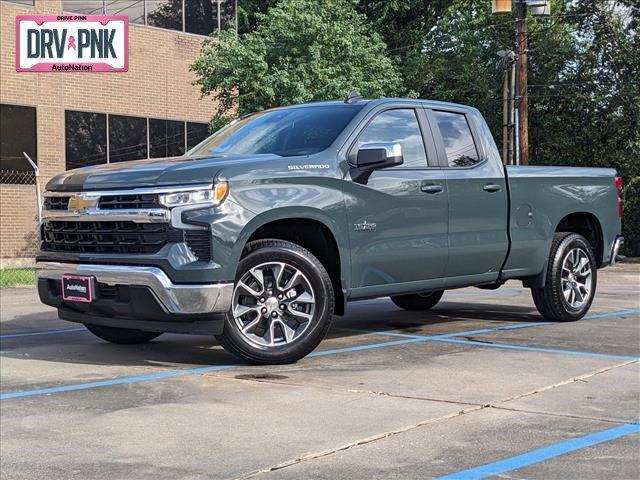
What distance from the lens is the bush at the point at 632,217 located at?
27.4 m

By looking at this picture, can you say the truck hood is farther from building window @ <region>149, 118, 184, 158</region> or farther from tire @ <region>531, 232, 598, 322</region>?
building window @ <region>149, 118, 184, 158</region>

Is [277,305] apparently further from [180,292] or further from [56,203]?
[56,203]

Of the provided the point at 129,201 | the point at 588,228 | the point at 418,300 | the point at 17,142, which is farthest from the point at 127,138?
the point at 129,201

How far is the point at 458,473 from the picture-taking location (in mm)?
4266

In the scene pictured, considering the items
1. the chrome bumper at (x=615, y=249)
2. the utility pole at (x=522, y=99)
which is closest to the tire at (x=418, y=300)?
the chrome bumper at (x=615, y=249)

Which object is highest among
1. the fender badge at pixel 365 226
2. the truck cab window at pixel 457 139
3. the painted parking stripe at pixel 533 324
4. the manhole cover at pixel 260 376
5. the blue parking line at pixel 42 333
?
the truck cab window at pixel 457 139

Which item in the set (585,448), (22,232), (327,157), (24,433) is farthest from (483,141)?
(22,232)

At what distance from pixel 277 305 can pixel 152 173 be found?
133 centimetres

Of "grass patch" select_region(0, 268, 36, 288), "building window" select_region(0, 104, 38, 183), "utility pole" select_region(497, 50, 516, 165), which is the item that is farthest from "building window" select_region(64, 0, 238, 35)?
"utility pole" select_region(497, 50, 516, 165)

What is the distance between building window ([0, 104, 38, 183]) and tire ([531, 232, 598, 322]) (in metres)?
16.1

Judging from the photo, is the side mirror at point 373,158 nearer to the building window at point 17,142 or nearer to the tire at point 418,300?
the tire at point 418,300

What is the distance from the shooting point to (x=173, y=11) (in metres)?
26.3

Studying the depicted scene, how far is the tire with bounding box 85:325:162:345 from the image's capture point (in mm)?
8398

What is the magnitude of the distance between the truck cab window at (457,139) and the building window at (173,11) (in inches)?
681
